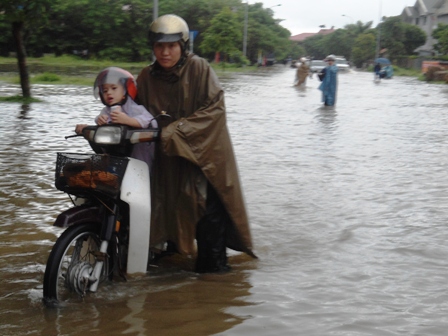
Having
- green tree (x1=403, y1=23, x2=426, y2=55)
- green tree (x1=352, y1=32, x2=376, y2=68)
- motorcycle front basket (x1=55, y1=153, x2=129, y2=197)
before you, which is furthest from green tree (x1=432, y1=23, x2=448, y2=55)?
motorcycle front basket (x1=55, y1=153, x2=129, y2=197)

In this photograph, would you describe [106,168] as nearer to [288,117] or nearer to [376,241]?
[376,241]

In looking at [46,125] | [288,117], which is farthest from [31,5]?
[288,117]

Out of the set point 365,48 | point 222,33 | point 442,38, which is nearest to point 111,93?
point 222,33

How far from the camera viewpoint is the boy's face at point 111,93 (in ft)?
14.7

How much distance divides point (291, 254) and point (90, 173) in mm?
2250

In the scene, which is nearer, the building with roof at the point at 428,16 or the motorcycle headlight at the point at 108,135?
the motorcycle headlight at the point at 108,135

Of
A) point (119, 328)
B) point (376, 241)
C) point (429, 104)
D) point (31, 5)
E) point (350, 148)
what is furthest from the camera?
point (429, 104)

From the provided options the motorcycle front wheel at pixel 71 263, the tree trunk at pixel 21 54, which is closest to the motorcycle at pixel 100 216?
the motorcycle front wheel at pixel 71 263

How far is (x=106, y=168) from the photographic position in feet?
13.5

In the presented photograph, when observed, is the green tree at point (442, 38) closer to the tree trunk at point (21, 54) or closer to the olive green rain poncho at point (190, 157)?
the tree trunk at point (21, 54)

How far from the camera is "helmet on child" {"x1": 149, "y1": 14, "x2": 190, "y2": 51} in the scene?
448cm

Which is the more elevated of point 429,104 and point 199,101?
point 199,101

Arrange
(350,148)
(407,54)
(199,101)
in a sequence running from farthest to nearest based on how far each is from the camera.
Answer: (407,54) → (350,148) → (199,101)

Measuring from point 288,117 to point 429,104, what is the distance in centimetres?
808
